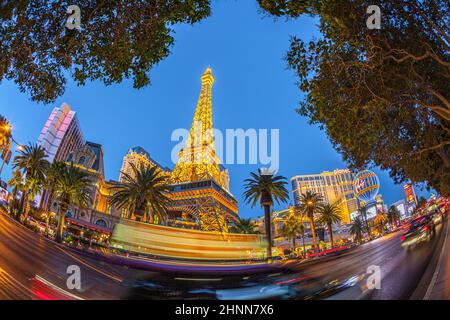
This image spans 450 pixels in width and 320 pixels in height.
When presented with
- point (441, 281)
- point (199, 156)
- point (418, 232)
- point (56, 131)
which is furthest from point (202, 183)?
point (441, 281)

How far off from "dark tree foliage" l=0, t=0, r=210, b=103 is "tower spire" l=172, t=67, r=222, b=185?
41099 mm

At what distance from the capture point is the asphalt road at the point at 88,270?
359cm

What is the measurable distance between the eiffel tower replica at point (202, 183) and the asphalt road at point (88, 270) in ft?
102

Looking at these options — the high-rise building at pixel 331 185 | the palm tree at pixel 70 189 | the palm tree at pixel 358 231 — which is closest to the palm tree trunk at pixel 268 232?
the palm tree at pixel 358 231

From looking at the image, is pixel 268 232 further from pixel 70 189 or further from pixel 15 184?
pixel 15 184

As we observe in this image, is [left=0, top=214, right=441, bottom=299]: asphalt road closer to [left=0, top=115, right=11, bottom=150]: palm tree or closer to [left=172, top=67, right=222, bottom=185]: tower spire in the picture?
[left=0, top=115, right=11, bottom=150]: palm tree

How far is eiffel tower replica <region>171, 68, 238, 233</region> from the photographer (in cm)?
4091

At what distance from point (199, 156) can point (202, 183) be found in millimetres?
8386

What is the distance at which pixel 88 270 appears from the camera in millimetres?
3977

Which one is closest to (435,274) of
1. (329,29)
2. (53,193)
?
(329,29)

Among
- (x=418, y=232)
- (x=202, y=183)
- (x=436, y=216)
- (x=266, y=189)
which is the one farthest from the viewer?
(x=202, y=183)

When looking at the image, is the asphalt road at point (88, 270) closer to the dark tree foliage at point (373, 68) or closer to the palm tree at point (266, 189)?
the dark tree foliage at point (373, 68)

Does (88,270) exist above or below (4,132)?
below

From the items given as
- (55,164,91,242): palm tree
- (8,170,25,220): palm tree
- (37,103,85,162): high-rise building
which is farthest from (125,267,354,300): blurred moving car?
(37,103,85,162): high-rise building
